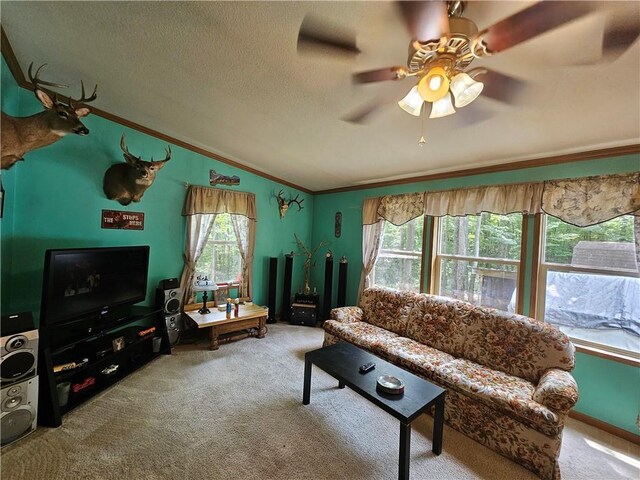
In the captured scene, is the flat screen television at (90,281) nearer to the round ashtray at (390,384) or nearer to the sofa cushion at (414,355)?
the round ashtray at (390,384)

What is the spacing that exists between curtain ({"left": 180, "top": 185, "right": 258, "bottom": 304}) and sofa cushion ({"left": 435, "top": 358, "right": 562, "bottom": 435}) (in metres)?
3.02

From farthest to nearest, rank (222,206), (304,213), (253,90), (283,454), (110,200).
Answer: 1. (304,213)
2. (222,206)
3. (110,200)
4. (253,90)
5. (283,454)

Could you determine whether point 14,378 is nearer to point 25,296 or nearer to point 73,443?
point 73,443

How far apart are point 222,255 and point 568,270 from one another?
13.7 ft

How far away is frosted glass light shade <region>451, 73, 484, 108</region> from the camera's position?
3.88ft

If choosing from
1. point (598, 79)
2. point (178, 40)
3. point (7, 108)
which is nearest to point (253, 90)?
point (178, 40)

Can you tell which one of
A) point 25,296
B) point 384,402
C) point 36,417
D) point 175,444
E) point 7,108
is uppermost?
point 7,108

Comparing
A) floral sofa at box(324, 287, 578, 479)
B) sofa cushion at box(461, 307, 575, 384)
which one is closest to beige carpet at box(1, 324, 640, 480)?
floral sofa at box(324, 287, 578, 479)

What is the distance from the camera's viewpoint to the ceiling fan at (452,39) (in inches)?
39.8

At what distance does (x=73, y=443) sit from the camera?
5.63 ft

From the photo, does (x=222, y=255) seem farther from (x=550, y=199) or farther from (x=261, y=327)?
(x=550, y=199)

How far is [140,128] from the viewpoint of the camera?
2.95 m

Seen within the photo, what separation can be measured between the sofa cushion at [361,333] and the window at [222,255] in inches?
71.7

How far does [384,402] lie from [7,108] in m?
3.63
